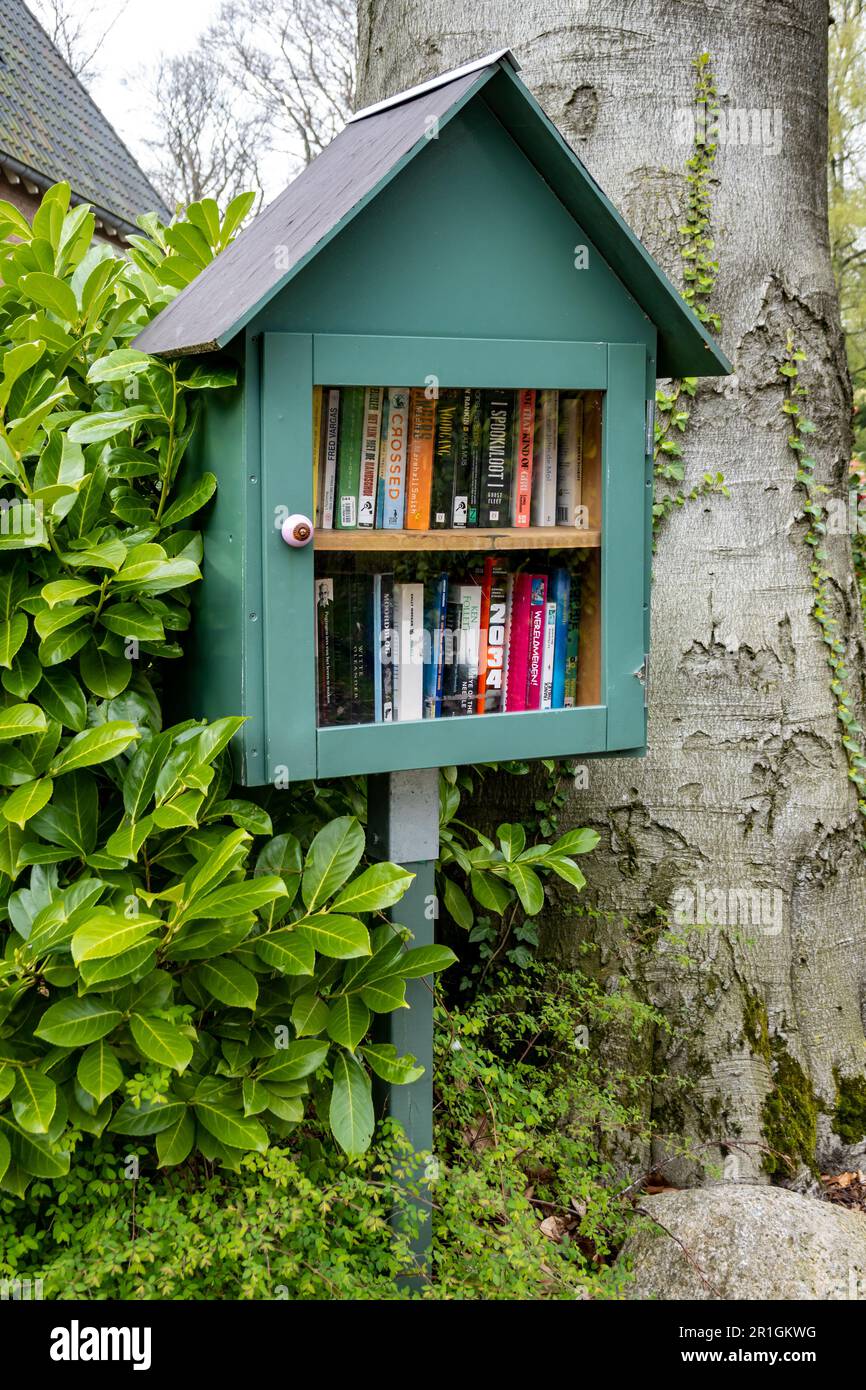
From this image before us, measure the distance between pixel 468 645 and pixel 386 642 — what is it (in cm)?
18

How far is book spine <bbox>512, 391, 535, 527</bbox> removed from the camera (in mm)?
2223

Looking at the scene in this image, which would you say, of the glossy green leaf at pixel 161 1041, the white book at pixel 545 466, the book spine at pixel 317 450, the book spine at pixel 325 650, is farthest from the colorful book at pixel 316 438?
the glossy green leaf at pixel 161 1041

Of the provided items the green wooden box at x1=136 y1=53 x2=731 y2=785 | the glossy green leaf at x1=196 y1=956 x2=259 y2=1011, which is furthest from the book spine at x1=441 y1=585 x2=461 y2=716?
the glossy green leaf at x1=196 y1=956 x2=259 y2=1011

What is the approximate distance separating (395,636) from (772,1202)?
5.13 feet

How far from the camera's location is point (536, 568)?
2.32m

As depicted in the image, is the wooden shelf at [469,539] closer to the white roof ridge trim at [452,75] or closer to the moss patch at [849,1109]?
the white roof ridge trim at [452,75]

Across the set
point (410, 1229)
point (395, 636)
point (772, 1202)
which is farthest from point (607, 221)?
point (772, 1202)

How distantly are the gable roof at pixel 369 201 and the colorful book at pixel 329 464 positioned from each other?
0.88ft

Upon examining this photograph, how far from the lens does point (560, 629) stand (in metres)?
2.34

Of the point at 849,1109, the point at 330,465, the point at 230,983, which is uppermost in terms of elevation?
the point at 330,465

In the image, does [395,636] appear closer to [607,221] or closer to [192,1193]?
[607,221]

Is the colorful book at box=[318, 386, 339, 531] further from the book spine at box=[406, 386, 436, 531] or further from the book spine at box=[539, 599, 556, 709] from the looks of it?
the book spine at box=[539, 599, 556, 709]

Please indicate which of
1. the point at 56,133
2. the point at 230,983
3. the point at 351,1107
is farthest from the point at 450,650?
the point at 56,133

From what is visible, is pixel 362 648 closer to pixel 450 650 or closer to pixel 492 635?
pixel 450 650
